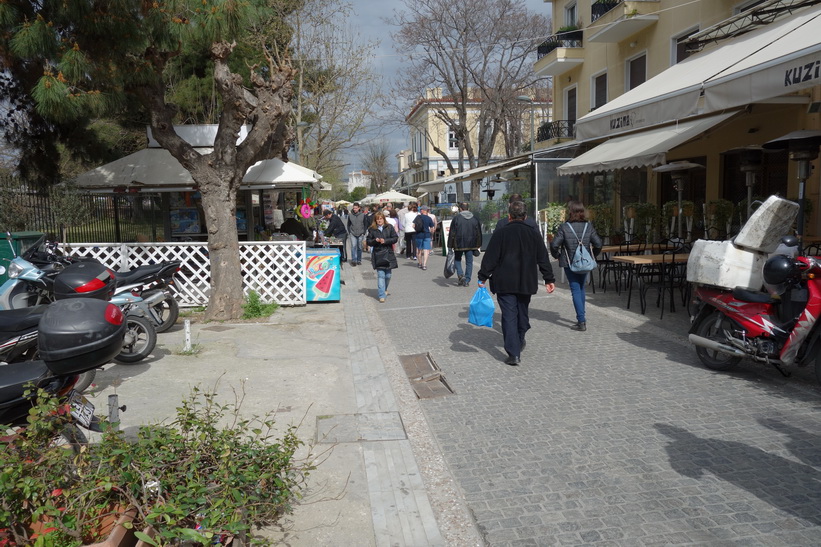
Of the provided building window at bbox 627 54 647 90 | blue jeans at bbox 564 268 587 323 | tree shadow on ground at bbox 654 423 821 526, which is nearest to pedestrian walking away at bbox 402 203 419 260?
building window at bbox 627 54 647 90

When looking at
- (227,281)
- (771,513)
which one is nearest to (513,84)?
(227,281)

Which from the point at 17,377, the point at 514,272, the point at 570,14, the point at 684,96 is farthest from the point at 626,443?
the point at 570,14

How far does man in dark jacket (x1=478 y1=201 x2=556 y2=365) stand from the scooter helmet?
2.11 metres

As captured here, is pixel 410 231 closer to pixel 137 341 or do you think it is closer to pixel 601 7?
pixel 601 7

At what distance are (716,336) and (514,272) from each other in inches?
82.2

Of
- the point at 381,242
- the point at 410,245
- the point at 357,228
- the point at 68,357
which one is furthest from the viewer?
the point at 410,245

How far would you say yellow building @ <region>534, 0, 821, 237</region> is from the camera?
6934 mm

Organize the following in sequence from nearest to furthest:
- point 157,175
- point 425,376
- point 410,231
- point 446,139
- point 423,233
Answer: point 425,376, point 157,175, point 423,233, point 410,231, point 446,139

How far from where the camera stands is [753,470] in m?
3.94

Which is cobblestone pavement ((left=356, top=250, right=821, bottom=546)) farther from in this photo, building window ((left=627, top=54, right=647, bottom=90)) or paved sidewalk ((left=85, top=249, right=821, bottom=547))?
building window ((left=627, top=54, right=647, bottom=90))

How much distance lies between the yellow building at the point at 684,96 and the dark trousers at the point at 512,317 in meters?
3.16

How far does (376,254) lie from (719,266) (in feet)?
20.0

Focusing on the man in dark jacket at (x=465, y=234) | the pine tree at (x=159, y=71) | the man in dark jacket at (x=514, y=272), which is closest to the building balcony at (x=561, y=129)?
the man in dark jacket at (x=465, y=234)

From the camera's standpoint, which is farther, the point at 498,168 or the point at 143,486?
the point at 498,168
